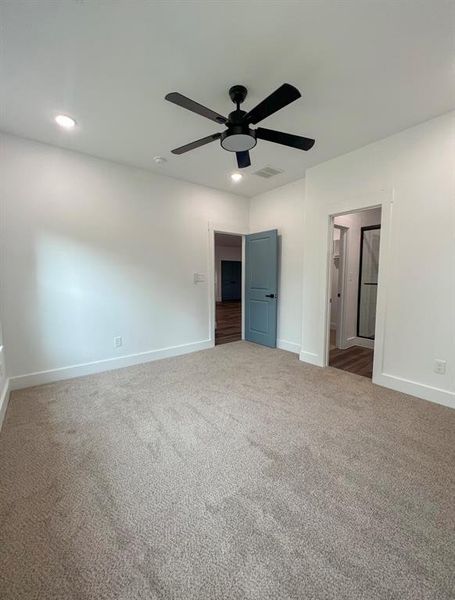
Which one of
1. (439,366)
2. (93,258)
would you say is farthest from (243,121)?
(439,366)

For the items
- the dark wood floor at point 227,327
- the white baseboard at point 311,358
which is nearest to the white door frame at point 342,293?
the white baseboard at point 311,358

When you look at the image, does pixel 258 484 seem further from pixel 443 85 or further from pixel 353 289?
pixel 353 289

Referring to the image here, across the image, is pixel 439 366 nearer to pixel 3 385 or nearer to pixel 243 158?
pixel 243 158

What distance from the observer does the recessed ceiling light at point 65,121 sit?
2.41 m

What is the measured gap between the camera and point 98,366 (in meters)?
3.37

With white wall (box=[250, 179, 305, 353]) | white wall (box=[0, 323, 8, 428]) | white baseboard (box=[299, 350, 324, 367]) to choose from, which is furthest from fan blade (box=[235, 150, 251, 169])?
white wall (box=[0, 323, 8, 428])

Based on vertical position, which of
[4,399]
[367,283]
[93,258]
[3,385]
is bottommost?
[4,399]

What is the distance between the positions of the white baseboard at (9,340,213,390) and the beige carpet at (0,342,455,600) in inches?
9.9

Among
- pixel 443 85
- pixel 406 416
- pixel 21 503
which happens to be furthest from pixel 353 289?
pixel 21 503

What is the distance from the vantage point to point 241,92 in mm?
2000

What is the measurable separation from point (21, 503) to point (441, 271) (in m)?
3.75

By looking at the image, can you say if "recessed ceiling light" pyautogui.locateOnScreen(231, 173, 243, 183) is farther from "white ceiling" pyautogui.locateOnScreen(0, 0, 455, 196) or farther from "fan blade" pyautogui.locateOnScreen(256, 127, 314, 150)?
"fan blade" pyautogui.locateOnScreen(256, 127, 314, 150)

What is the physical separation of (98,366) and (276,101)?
346cm

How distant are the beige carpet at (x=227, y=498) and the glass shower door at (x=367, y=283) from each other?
216 cm
